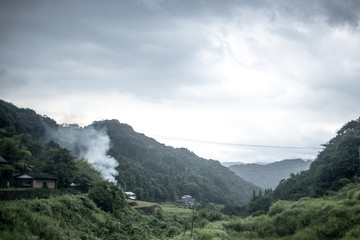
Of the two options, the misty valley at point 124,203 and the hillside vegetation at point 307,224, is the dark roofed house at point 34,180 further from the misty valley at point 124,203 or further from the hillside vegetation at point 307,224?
the hillside vegetation at point 307,224

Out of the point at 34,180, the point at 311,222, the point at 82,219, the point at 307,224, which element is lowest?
the point at 307,224

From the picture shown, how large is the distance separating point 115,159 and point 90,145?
12.6 meters

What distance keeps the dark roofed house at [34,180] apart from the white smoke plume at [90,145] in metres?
31.6

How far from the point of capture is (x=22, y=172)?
40.5m

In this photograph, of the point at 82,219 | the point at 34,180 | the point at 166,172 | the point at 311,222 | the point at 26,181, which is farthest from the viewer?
the point at 166,172

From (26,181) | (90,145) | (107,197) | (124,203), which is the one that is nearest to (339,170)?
(124,203)

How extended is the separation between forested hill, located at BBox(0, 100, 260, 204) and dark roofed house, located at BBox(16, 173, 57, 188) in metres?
1.42

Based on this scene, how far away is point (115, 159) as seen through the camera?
284 feet

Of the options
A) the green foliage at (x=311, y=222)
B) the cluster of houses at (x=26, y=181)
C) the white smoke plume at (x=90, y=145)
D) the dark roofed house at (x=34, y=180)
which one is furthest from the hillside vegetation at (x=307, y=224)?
the white smoke plume at (x=90, y=145)

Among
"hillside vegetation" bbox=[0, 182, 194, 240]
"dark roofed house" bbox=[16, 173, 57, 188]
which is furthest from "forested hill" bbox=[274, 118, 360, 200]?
"dark roofed house" bbox=[16, 173, 57, 188]

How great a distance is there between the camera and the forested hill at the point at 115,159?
1812 inches

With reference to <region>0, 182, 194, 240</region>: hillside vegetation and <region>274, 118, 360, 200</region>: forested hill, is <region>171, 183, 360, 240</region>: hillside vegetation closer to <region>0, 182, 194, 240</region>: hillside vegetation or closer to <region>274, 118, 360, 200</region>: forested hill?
<region>0, 182, 194, 240</region>: hillside vegetation

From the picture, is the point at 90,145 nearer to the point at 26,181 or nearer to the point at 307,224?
the point at 26,181

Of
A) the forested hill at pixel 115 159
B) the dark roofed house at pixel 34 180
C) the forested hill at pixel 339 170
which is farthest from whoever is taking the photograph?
the forested hill at pixel 339 170
